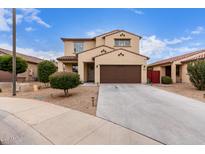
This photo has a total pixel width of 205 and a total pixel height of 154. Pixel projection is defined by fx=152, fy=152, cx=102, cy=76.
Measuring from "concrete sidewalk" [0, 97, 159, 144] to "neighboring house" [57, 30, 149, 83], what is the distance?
12363 mm

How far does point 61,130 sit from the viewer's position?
4.73 metres

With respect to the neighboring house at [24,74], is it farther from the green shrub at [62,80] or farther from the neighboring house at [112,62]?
the green shrub at [62,80]

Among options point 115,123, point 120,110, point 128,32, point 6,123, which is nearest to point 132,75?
point 128,32

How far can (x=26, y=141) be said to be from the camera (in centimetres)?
418

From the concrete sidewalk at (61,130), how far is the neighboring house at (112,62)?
12363 mm

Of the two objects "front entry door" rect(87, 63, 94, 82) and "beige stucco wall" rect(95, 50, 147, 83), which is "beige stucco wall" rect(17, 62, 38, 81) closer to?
"front entry door" rect(87, 63, 94, 82)

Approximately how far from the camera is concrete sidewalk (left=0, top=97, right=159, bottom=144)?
13.5 ft

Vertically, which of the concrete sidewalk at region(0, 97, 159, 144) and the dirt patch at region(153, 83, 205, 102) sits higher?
the dirt patch at region(153, 83, 205, 102)

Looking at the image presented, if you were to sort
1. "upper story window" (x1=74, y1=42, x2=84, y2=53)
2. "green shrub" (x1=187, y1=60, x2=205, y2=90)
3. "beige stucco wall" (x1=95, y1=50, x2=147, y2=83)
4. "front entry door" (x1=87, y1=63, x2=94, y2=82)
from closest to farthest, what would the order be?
"green shrub" (x1=187, y1=60, x2=205, y2=90)
"beige stucco wall" (x1=95, y1=50, x2=147, y2=83)
"front entry door" (x1=87, y1=63, x2=94, y2=82)
"upper story window" (x1=74, y1=42, x2=84, y2=53)

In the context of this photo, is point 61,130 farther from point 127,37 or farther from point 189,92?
point 127,37

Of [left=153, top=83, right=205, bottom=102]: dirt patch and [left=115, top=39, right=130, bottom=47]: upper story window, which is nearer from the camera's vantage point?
[left=153, top=83, right=205, bottom=102]: dirt patch

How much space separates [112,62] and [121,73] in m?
1.74

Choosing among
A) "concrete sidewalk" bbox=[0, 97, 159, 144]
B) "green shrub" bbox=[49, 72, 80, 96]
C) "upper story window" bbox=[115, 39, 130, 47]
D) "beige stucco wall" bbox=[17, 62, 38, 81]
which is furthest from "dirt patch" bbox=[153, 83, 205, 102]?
"beige stucco wall" bbox=[17, 62, 38, 81]

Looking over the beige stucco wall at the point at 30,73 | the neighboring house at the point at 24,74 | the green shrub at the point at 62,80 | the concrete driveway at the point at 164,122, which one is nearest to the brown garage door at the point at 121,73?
the green shrub at the point at 62,80
